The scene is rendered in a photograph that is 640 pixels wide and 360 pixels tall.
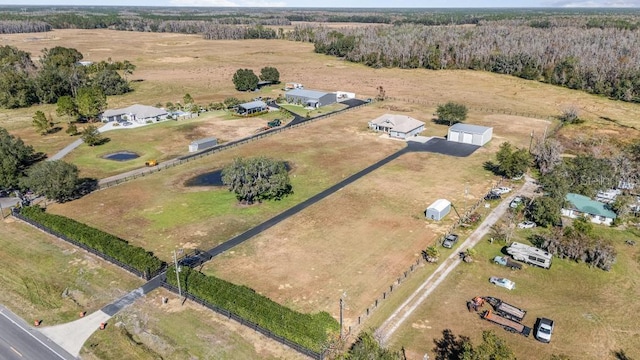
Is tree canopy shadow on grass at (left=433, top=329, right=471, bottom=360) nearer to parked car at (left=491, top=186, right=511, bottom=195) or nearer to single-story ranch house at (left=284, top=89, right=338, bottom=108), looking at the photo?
parked car at (left=491, top=186, right=511, bottom=195)

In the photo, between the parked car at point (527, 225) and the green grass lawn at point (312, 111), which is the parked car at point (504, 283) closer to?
the parked car at point (527, 225)

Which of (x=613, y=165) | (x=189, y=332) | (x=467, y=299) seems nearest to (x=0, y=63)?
(x=189, y=332)

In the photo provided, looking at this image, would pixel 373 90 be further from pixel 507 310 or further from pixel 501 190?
pixel 507 310

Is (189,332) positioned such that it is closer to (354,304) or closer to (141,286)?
(141,286)

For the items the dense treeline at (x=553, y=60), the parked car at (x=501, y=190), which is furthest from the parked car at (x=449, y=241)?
the dense treeline at (x=553, y=60)

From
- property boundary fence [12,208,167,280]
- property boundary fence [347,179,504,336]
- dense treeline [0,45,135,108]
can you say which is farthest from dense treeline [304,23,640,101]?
property boundary fence [12,208,167,280]
